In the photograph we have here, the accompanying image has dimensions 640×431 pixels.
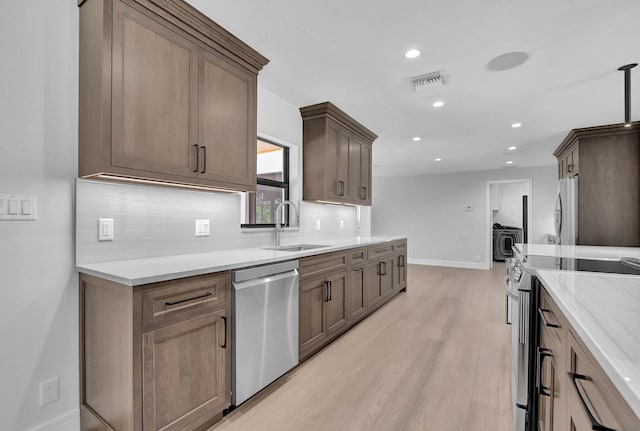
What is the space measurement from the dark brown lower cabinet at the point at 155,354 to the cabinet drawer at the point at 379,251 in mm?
2068

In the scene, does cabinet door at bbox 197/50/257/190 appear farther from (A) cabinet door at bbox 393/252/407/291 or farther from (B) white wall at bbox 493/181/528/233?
(B) white wall at bbox 493/181/528/233

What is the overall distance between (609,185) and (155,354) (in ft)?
15.9

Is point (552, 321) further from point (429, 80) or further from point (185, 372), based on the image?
point (429, 80)

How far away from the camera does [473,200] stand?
7387 mm

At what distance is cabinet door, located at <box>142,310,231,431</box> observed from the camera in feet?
4.49

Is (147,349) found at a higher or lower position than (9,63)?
lower

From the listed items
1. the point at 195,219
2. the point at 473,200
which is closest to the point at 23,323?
the point at 195,219

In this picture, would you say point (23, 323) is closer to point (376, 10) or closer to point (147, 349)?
point (147, 349)

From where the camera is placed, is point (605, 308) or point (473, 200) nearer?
point (605, 308)

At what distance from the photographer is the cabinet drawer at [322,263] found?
7.71 feet

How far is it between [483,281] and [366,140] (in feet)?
11.7

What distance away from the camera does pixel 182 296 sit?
1481 mm

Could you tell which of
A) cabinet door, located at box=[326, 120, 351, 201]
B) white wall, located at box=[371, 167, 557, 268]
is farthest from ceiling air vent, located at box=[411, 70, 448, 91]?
white wall, located at box=[371, 167, 557, 268]

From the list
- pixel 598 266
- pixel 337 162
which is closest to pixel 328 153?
pixel 337 162
